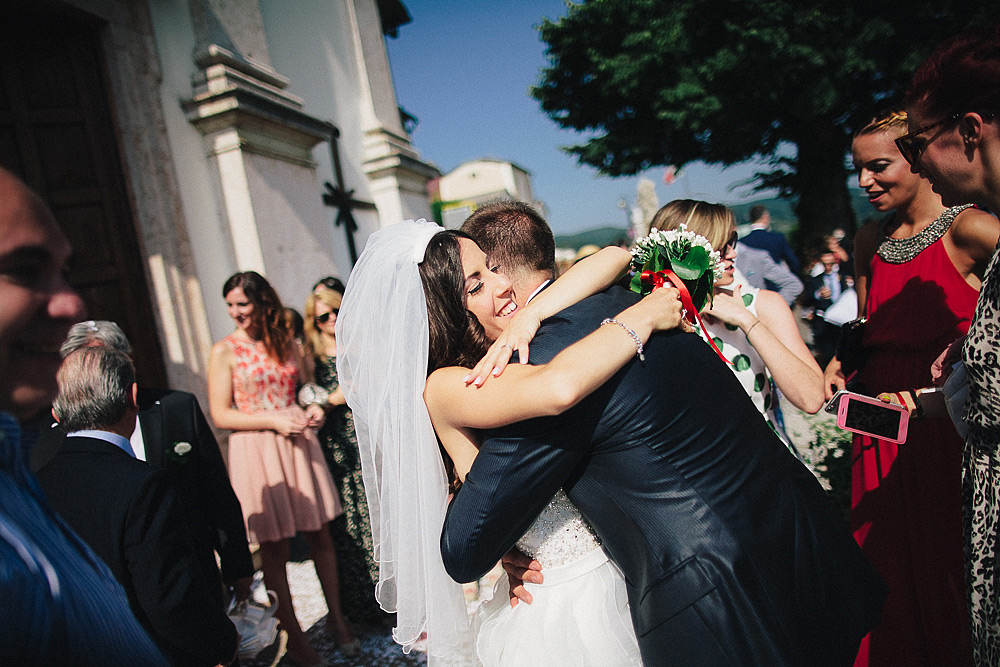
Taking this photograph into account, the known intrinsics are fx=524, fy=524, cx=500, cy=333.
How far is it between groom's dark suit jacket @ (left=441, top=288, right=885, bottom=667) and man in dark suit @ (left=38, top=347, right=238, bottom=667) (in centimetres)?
105

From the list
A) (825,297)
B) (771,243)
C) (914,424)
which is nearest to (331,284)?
(914,424)

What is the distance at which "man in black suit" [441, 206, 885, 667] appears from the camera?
128cm

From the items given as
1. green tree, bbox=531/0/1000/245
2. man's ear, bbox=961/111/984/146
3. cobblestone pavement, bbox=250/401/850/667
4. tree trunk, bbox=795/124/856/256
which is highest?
green tree, bbox=531/0/1000/245

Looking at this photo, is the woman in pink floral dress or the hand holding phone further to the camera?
the woman in pink floral dress

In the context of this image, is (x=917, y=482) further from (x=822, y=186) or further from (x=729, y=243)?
(x=822, y=186)

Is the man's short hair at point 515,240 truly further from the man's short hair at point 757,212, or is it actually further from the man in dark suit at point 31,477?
the man's short hair at point 757,212

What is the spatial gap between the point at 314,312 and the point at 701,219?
8.77 ft

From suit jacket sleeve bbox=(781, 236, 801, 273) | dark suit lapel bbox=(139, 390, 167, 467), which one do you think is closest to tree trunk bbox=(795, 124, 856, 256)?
suit jacket sleeve bbox=(781, 236, 801, 273)

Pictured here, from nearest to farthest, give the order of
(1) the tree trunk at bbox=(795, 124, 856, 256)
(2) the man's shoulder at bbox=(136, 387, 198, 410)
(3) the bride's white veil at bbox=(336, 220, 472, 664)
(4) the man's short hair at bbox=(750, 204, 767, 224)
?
(3) the bride's white veil at bbox=(336, 220, 472, 664) → (2) the man's shoulder at bbox=(136, 387, 198, 410) → (4) the man's short hair at bbox=(750, 204, 767, 224) → (1) the tree trunk at bbox=(795, 124, 856, 256)

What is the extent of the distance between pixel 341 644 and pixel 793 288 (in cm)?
549

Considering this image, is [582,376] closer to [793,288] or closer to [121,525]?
[121,525]

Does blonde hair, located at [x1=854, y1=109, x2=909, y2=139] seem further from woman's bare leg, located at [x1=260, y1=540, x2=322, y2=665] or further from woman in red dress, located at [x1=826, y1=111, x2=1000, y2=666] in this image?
woman's bare leg, located at [x1=260, y1=540, x2=322, y2=665]

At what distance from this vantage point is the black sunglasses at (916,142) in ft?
4.70

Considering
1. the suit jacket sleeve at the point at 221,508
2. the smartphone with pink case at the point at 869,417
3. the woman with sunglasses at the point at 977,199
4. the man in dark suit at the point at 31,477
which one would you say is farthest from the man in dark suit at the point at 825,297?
the man in dark suit at the point at 31,477
